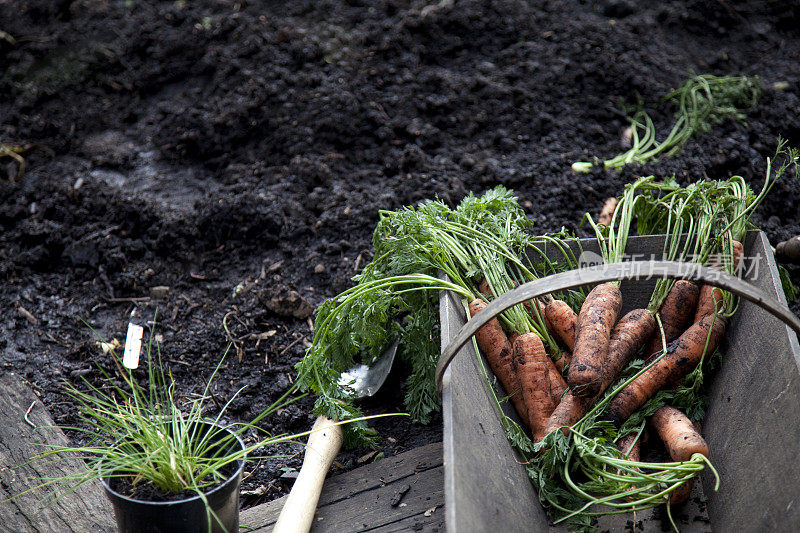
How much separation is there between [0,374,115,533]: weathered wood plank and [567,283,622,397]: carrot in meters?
1.72

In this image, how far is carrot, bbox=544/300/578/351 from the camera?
2.41 metres

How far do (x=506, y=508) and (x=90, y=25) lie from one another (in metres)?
5.67

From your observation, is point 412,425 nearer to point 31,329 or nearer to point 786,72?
point 31,329

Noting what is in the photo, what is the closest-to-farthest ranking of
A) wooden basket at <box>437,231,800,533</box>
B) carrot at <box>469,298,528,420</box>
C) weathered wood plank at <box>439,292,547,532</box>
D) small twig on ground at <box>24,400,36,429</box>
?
1. weathered wood plank at <box>439,292,547,532</box>
2. wooden basket at <box>437,231,800,533</box>
3. carrot at <box>469,298,528,420</box>
4. small twig on ground at <box>24,400,36,429</box>

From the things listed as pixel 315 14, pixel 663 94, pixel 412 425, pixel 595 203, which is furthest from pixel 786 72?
pixel 412 425

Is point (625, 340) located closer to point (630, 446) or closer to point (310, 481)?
point (630, 446)

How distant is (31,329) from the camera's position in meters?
3.23

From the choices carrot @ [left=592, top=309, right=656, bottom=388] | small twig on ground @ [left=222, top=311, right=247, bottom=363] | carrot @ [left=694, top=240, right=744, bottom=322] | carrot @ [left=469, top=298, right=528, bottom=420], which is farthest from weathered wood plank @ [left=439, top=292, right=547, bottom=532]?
small twig on ground @ [left=222, top=311, right=247, bottom=363]

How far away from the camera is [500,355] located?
7.72ft

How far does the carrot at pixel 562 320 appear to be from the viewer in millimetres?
2412

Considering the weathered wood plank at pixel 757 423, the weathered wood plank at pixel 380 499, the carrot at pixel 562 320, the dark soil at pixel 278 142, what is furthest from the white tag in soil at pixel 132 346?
the weathered wood plank at pixel 757 423

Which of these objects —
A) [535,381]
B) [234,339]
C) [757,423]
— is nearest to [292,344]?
[234,339]

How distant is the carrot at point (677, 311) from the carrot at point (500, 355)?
1.77 ft

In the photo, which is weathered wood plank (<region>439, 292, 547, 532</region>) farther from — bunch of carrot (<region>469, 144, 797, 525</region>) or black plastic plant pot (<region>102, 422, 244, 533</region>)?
black plastic plant pot (<region>102, 422, 244, 533</region>)
